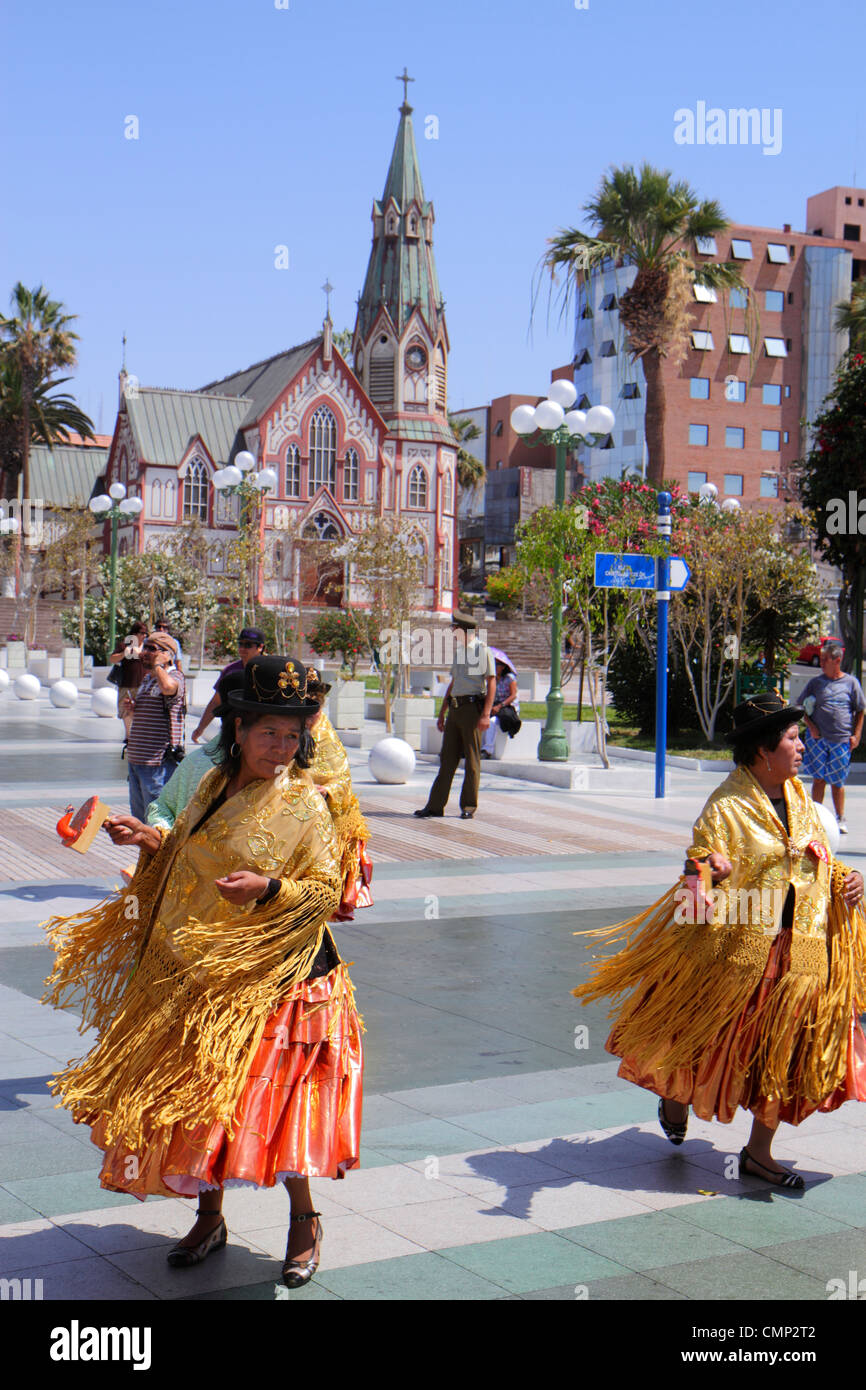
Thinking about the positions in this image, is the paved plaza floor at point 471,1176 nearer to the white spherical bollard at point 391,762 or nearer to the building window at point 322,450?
the white spherical bollard at point 391,762

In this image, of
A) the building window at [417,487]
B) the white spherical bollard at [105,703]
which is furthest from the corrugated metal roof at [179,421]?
the white spherical bollard at [105,703]

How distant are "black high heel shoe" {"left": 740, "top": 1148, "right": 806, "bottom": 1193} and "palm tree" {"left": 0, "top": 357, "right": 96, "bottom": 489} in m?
65.5

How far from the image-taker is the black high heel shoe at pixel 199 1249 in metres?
3.74

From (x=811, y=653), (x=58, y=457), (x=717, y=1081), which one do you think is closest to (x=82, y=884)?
(x=717, y=1081)

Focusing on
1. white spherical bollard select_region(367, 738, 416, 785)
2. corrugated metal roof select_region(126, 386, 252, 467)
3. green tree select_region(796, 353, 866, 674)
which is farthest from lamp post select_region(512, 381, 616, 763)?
corrugated metal roof select_region(126, 386, 252, 467)

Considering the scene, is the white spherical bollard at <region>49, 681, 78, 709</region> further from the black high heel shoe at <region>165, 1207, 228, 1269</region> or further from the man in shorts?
the black high heel shoe at <region>165, 1207, 228, 1269</region>

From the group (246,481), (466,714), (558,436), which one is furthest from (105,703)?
(466,714)

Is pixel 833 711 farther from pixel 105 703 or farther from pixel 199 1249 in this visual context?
pixel 105 703

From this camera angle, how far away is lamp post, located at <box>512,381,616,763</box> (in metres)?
17.6

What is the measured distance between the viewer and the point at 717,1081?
451 centimetres

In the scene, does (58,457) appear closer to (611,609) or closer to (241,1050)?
(611,609)

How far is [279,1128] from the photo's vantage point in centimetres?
360

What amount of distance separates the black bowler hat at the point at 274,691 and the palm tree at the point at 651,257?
23.9 m

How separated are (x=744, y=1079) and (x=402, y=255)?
71.0 meters
